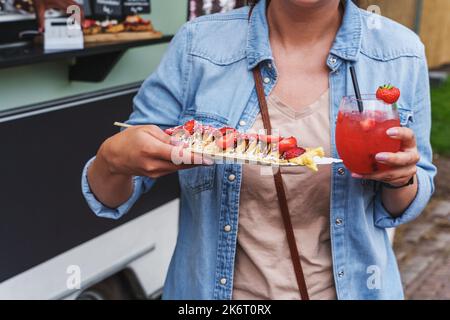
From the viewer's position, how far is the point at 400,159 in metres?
1.62

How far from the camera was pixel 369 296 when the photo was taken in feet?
6.68

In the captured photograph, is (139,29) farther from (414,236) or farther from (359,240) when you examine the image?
(414,236)

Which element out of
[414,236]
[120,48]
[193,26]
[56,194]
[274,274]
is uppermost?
[193,26]

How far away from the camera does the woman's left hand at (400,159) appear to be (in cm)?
161

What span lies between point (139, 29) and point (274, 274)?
2.07 meters

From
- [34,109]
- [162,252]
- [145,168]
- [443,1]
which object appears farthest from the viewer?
[443,1]

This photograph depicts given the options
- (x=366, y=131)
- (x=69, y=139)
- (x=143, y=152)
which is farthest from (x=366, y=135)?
(x=69, y=139)

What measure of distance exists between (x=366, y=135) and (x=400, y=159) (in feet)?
0.40

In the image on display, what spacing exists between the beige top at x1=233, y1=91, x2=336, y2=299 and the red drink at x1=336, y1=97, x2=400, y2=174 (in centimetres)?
14

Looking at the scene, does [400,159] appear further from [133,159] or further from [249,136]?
[133,159]

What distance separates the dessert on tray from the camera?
167 cm

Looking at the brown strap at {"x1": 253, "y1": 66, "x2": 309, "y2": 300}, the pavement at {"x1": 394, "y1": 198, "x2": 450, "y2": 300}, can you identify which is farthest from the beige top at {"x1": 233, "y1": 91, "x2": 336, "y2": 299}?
the pavement at {"x1": 394, "y1": 198, "x2": 450, "y2": 300}

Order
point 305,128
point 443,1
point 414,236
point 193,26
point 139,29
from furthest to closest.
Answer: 1. point 443,1
2. point 414,236
3. point 139,29
4. point 193,26
5. point 305,128

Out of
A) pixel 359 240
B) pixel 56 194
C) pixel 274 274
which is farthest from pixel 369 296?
pixel 56 194
